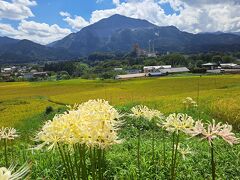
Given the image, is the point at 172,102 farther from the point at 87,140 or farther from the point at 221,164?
the point at 87,140

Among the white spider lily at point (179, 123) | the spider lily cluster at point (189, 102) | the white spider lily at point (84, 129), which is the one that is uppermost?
the white spider lily at point (84, 129)

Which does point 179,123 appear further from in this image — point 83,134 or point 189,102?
point 189,102

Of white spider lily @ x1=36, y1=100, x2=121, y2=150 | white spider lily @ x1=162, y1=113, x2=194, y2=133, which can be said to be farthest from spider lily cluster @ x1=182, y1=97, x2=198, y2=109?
white spider lily @ x1=36, y1=100, x2=121, y2=150

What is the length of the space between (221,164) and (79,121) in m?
7.09

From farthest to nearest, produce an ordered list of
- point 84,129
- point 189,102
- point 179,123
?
1. point 189,102
2. point 179,123
3. point 84,129

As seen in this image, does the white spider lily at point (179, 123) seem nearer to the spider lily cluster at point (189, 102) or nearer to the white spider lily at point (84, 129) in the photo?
the white spider lily at point (84, 129)

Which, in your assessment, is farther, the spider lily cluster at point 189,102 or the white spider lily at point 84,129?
the spider lily cluster at point 189,102

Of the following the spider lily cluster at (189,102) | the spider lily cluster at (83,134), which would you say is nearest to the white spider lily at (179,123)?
the spider lily cluster at (83,134)

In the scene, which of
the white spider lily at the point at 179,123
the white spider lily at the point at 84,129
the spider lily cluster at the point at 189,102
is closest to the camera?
the white spider lily at the point at 84,129

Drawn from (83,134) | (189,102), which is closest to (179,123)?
(83,134)

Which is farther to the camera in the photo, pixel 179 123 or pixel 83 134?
pixel 179 123

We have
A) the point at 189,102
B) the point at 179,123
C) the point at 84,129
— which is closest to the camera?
the point at 84,129

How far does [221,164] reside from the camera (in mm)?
8984

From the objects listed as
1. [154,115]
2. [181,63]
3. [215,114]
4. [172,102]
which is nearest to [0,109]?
[172,102]
